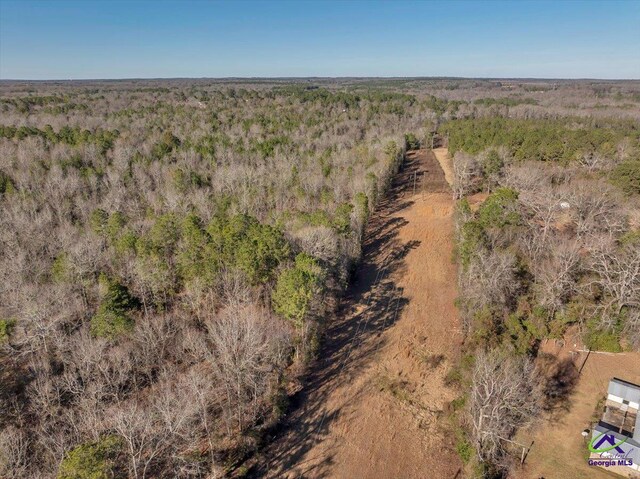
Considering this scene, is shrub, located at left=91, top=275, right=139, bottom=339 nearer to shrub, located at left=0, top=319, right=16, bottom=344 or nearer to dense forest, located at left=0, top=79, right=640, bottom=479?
dense forest, located at left=0, top=79, right=640, bottom=479

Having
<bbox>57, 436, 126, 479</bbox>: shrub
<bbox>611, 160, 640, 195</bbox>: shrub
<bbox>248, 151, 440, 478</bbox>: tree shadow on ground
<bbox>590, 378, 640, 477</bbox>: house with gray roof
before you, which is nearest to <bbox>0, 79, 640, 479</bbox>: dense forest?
<bbox>57, 436, 126, 479</bbox>: shrub

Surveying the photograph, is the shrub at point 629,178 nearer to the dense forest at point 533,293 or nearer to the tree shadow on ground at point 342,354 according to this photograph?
the dense forest at point 533,293

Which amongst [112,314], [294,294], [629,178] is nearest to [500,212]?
[629,178]

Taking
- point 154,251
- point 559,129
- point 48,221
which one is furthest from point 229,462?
point 559,129

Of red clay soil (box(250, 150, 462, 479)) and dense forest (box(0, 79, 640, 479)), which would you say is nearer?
dense forest (box(0, 79, 640, 479))

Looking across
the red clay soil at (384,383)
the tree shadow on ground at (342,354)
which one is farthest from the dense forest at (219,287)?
the red clay soil at (384,383)

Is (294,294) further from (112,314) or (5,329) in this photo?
(5,329)

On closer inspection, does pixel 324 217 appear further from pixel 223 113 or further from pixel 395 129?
pixel 223 113
